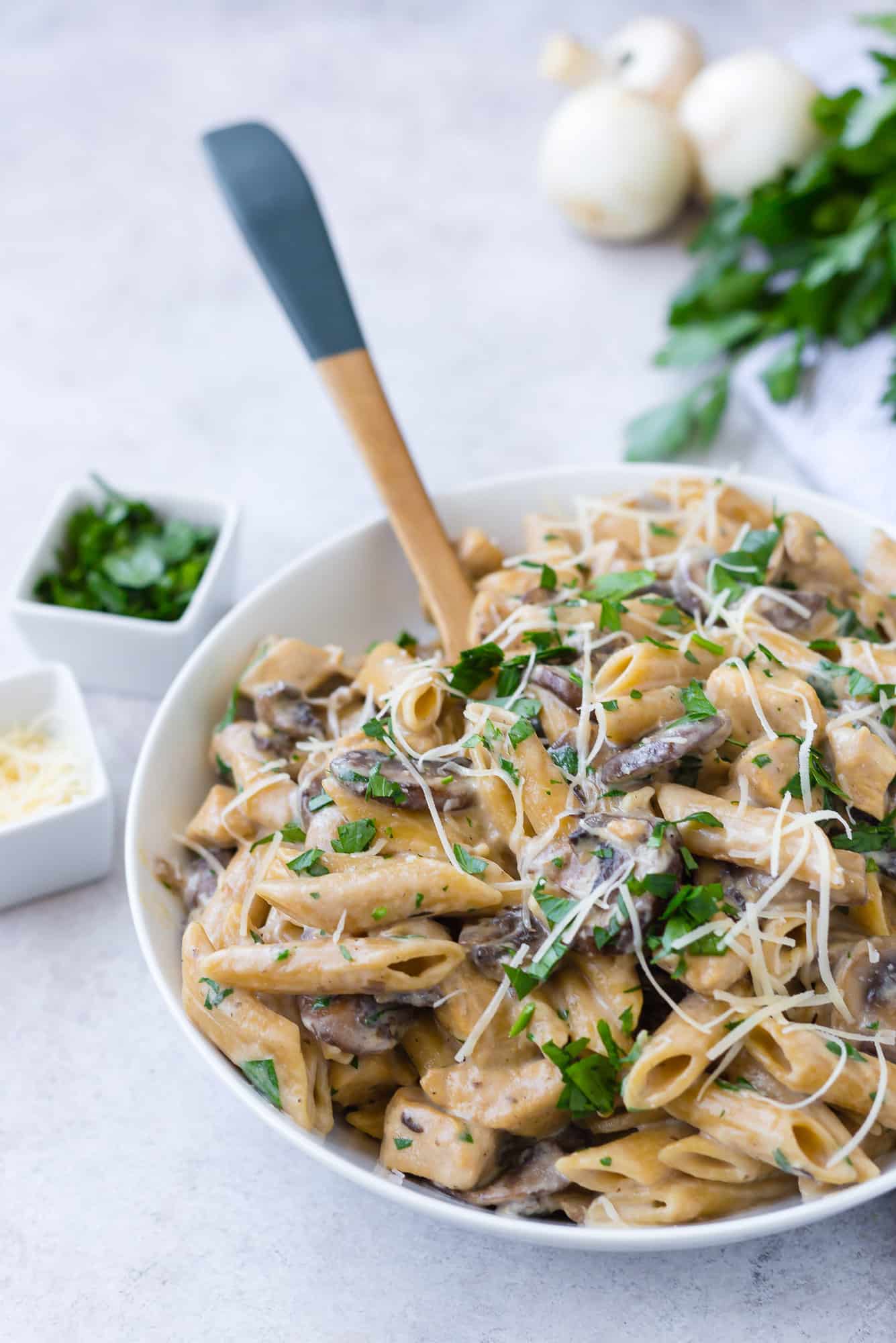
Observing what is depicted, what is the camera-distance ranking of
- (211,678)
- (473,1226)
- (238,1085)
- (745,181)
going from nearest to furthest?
1. (473,1226)
2. (238,1085)
3. (211,678)
4. (745,181)

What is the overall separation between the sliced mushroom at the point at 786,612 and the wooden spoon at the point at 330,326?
65cm

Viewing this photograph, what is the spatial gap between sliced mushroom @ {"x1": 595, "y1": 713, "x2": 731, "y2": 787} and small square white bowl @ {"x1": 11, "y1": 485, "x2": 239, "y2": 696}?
1.28 m

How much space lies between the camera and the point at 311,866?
2186mm

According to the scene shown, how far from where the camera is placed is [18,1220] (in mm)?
2416

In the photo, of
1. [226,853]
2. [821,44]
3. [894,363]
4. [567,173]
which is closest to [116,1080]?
[226,853]

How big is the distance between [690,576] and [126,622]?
4.32 feet

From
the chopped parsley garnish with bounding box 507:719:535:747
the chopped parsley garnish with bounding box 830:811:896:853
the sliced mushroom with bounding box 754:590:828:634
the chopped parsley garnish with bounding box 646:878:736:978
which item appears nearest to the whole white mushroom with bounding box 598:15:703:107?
the sliced mushroom with bounding box 754:590:828:634

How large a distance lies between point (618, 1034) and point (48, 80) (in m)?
4.51

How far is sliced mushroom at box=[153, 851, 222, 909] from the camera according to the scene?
2.49 meters

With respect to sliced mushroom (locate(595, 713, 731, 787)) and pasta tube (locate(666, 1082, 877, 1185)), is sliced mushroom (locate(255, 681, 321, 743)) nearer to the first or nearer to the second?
sliced mushroom (locate(595, 713, 731, 787))

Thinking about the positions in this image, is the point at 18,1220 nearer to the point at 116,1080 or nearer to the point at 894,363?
the point at 116,1080

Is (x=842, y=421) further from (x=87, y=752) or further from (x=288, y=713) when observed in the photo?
(x=87, y=752)

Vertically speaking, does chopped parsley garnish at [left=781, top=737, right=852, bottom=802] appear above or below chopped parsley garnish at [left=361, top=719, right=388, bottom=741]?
below

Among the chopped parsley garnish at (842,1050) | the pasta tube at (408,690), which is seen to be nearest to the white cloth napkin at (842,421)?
the pasta tube at (408,690)
